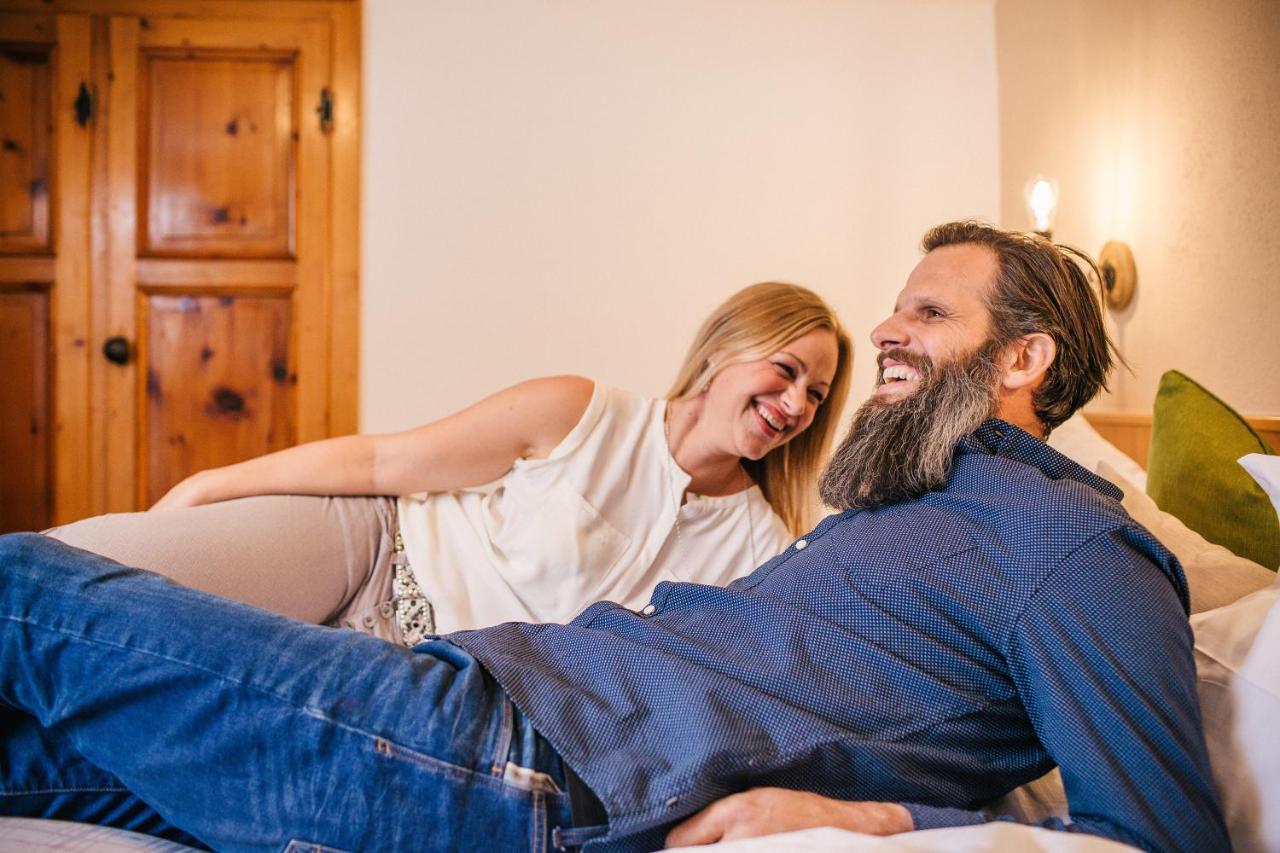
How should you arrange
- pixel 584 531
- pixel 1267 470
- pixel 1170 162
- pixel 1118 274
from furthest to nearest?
pixel 1118 274 < pixel 1170 162 < pixel 584 531 < pixel 1267 470

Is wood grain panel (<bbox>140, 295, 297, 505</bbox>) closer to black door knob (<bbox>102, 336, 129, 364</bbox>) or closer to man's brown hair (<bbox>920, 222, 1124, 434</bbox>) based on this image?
black door knob (<bbox>102, 336, 129, 364</bbox>)

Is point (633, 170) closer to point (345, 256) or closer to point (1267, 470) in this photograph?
point (345, 256)

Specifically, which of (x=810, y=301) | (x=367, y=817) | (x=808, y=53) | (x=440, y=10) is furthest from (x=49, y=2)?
(x=367, y=817)

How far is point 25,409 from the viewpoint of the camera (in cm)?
314

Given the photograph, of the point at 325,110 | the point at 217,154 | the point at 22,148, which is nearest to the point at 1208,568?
the point at 325,110

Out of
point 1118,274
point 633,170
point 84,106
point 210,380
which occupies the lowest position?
point 210,380

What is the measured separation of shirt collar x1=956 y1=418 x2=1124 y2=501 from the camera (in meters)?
1.13

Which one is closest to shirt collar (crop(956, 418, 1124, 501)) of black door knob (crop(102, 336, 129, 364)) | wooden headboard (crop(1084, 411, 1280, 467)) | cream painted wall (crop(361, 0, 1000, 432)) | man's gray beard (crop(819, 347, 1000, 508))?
man's gray beard (crop(819, 347, 1000, 508))

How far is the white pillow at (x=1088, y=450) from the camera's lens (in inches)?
66.8

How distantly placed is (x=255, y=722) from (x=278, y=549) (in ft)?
2.67

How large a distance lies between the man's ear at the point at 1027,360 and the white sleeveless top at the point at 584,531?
691 mm

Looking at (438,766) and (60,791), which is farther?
(60,791)

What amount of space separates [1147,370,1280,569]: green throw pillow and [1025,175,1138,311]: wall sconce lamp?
0.99 m

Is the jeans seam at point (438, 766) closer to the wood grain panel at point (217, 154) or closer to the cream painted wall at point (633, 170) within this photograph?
the cream painted wall at point (633, 170)
